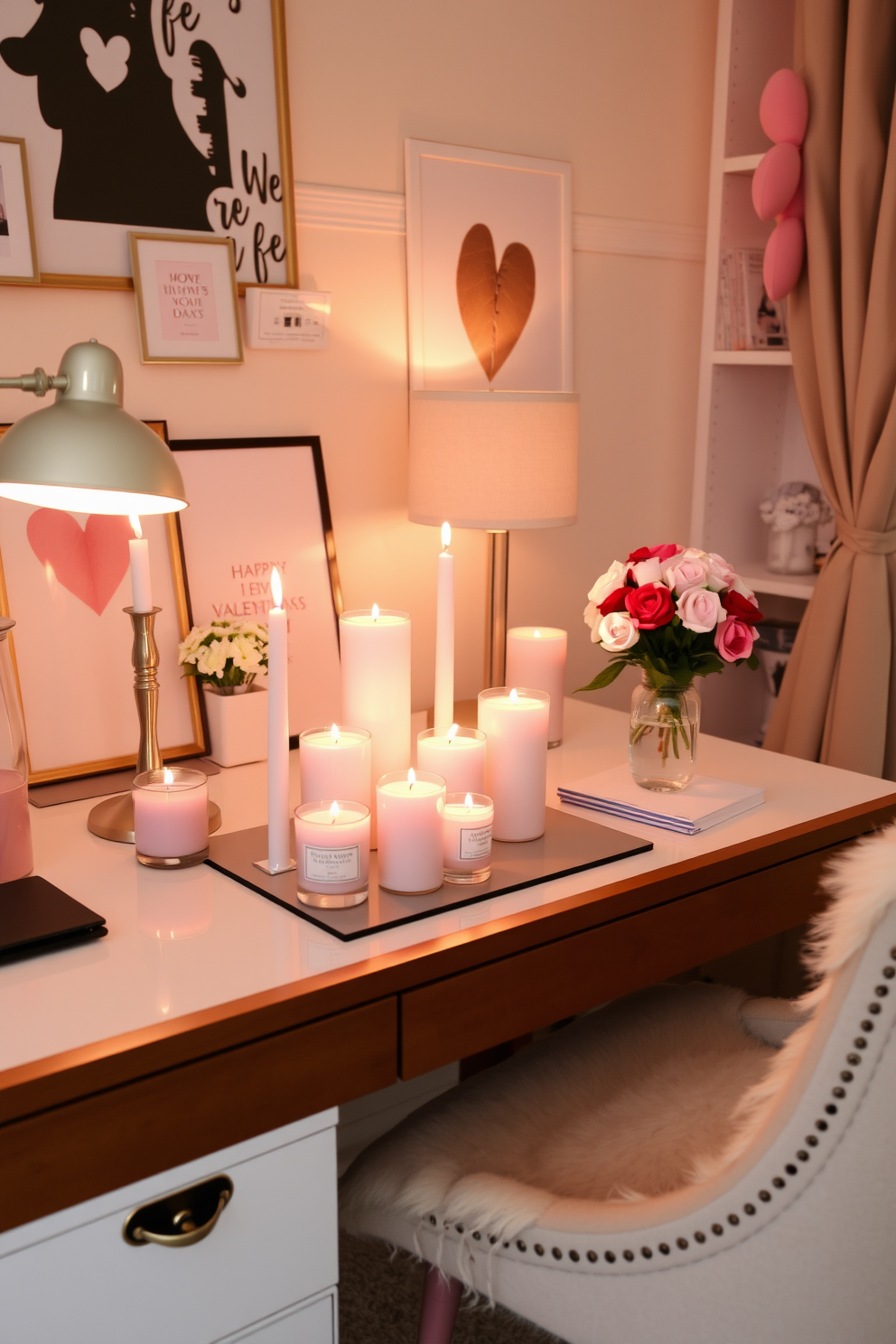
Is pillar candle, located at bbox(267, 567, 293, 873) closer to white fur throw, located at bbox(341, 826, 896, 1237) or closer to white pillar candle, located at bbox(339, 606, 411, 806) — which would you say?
white pillar candle, located at bbox(339, 606, 411, 806)

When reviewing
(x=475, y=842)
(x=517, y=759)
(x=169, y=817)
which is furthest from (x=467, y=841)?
(x=169, y=817)

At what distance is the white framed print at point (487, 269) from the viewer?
5.98 feet

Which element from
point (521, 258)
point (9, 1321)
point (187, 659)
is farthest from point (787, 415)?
point (9, 1321)

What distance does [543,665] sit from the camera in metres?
1.71

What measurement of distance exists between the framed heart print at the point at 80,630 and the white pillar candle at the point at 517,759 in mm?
518

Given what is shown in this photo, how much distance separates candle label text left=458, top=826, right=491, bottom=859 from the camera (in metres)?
1.17

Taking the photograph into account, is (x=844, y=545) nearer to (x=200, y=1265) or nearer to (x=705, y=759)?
(x=705, y=759)

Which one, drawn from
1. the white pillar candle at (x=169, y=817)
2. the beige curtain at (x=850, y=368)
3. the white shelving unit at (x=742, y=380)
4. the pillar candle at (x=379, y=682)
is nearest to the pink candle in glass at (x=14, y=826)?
the white pillar candle at (x=169, y=817)

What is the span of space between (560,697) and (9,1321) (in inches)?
43.9

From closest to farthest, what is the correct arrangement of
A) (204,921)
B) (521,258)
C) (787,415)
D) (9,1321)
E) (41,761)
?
(9,1321) < (204,921) < (41,761) < (521,258) < (787,415)

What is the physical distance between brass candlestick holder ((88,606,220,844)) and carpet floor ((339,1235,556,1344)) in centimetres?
82

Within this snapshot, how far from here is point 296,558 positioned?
1.74m

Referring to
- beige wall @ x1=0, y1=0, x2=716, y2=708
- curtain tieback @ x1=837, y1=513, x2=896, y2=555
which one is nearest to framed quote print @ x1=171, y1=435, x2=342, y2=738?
beige wall @ x1=0, y1=0, x2=716, y2=708

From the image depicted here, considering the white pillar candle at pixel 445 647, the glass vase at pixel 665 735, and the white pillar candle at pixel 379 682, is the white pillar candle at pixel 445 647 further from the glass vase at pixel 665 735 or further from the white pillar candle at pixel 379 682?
the glass vase at pixel 665 735
